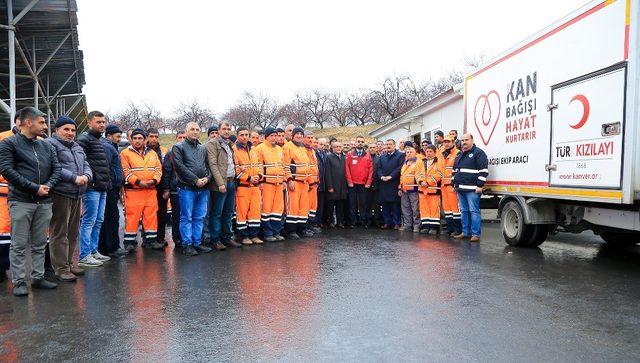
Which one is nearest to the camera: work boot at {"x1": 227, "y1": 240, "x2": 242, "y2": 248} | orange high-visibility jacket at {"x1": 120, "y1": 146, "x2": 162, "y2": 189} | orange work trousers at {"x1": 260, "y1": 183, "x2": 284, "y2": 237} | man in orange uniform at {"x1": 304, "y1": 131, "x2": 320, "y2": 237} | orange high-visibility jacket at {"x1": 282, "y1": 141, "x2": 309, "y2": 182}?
orange high-visibility jacket at {"x1": 120, "y1": 146, "x2": 162, "y2": 189}

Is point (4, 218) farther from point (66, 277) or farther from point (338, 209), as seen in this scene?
point (338, 209)

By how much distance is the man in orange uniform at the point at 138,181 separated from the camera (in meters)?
7.37

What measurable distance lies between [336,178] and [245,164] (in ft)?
9.81

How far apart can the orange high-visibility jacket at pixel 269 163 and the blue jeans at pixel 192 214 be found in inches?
46.4

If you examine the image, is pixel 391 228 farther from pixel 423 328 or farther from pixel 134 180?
pixel 423 328

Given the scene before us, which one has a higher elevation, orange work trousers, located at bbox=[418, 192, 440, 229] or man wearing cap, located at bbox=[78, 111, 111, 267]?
man wearing cap, located at bbox=[78, 111, 111, 267]

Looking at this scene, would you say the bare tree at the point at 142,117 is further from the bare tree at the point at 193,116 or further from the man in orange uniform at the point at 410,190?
the man in orange uniform at the point at 410,190

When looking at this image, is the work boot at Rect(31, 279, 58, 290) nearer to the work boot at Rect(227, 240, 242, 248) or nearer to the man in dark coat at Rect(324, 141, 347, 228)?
the work boot at Rect(227, 240, 242, 248)

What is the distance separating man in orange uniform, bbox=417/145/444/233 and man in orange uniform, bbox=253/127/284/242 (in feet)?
10.0

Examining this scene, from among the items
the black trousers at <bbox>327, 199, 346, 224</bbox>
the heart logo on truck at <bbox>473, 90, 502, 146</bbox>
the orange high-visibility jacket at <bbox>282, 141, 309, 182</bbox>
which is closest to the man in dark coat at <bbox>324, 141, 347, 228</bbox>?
the black trousers at <bbox>327, 199, 346, 224</bbox>

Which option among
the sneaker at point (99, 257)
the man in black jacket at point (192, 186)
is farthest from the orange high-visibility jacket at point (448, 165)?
the sneaker at point (99, 257)

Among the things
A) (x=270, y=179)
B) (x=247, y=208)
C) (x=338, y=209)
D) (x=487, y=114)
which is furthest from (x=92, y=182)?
(x=487, y=114)

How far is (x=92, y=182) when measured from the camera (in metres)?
6.35

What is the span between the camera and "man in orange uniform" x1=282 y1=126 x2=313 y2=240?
881 centimetres
